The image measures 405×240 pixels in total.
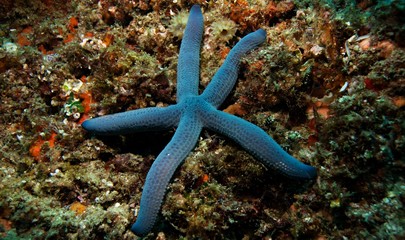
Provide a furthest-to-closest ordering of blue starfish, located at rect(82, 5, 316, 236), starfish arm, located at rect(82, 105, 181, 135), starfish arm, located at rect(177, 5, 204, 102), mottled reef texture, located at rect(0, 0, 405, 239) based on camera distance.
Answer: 1. starfish arm, located at rect(177, 5, 204, 102)
2. starfish arm, located at rect(82, 105, 181, 135)
3. blue starfish, located at rect(82, 5, 316, 236)
4. mottled reef texture, located at rect(0, 0, 405, 239)

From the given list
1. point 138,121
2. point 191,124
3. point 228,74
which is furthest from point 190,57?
point 138,121

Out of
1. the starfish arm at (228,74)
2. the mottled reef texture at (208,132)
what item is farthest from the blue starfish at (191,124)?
the mottled reef texture at (208,132)

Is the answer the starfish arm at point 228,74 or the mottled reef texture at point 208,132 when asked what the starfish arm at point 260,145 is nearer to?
the mottled reef texture at point 208,132

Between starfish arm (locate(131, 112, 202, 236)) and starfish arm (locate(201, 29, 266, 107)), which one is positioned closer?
starfish arm (locate(131, 112, 202, 236))

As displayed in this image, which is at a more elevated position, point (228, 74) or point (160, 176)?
point (228, 74)

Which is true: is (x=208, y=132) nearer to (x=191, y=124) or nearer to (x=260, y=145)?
(x=191, y=124)

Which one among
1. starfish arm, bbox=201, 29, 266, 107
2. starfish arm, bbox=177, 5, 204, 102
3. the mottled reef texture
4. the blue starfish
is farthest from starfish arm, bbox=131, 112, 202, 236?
starfish arm, bbox=177, 5, 204, 102

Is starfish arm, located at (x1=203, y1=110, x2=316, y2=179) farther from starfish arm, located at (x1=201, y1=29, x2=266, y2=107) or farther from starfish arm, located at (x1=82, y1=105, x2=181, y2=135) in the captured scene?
starfish arm, located at (x1=82, y1=105, x2=181, y2=135)
